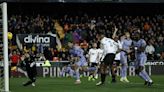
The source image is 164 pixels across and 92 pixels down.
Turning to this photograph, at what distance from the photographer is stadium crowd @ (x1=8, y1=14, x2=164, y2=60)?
3572 cm

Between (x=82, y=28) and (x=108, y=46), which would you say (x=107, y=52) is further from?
(x=82, y=28)

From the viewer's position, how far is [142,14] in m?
43.6

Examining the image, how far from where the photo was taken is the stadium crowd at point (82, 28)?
35719 millimetres

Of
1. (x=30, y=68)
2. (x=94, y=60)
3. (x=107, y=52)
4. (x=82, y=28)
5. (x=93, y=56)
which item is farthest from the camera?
(x=82, y=28)

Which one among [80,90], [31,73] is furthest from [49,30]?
[80,90]

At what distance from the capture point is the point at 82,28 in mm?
37781

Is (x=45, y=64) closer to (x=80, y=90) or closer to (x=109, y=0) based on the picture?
(x=109, y=0)

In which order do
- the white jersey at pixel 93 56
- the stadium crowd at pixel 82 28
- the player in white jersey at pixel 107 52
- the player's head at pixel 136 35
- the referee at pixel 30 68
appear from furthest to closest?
1. the stadium crowd at pixel 82 28
2. the white jersey at pixel 93 56
3. the player's head at pixel 136 35
4. the referee at pixel 30 68
5. the player in white jersey at pixel 107 52

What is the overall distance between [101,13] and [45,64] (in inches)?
437

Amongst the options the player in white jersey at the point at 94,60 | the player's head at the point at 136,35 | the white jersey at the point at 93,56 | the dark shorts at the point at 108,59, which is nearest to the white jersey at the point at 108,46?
the dark shorts at the point at 108,59

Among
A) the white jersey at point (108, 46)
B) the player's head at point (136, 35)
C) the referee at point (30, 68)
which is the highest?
the player's head at point (136, 35)

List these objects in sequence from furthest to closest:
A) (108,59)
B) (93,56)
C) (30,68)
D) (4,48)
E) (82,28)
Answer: (82,28), (93,56), (30,68), (108,59), (4,48)

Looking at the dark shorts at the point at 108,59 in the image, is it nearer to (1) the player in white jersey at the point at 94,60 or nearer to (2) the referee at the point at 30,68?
(2) the referee at the point at 30,68

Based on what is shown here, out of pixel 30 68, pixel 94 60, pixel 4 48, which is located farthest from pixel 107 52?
pixel 4 48
